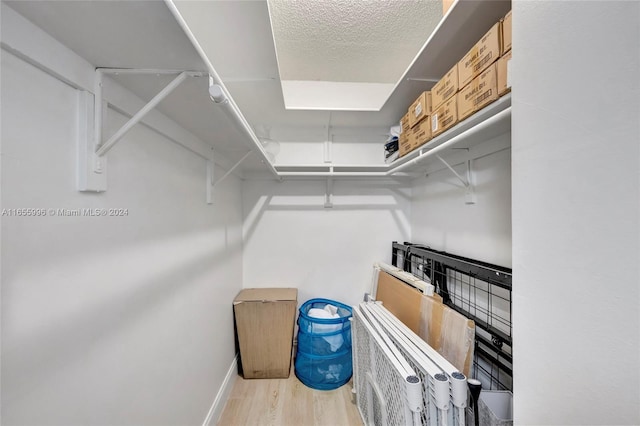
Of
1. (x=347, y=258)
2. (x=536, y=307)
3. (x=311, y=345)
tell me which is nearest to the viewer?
(x=536, y=307)

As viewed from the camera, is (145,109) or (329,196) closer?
(145,109)

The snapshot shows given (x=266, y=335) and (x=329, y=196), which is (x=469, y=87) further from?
(x=266, y=335)

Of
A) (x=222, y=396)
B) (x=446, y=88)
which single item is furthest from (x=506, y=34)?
(x=222, y=396)

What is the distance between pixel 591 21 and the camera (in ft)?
1.38

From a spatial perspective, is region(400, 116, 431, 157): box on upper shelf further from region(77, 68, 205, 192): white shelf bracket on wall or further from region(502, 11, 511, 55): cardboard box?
region(77, 68, 205, 192): white shelf bracket on wall

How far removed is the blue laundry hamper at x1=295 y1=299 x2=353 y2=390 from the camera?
1.77 metres

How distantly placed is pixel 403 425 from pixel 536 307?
779 millimetres

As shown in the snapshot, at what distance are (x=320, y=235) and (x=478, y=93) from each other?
1.58 metres

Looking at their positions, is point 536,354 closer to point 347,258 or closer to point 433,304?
point 433,304

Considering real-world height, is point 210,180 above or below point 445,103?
below

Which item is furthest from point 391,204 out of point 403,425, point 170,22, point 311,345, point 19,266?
point 19,266

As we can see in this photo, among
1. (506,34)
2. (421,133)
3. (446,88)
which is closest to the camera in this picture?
(506,34)

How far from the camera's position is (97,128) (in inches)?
26.9

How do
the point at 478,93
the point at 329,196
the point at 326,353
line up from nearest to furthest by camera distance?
the point at 478,93 → the point at 326,353 → the point at 329,196
